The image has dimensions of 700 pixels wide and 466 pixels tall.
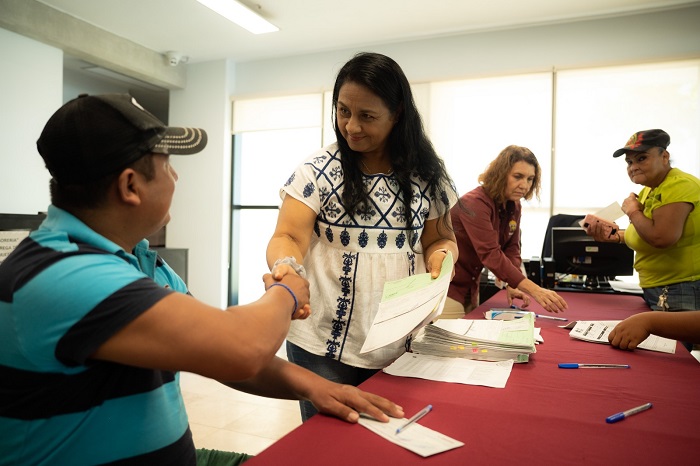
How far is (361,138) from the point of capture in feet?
4.50

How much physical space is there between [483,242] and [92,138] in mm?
1938

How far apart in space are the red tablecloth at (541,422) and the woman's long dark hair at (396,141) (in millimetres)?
510

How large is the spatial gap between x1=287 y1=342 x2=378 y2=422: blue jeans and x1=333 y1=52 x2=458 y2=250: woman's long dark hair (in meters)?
0.39

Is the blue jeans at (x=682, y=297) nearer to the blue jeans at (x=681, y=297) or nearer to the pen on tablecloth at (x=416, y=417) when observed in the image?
the blue jeans at (x=681, y=297)

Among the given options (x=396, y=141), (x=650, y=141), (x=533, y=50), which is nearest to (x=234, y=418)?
(x=396, y=141)

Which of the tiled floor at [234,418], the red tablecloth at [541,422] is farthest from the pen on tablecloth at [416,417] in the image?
the tiled floor at [234,418]

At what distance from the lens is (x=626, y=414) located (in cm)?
91

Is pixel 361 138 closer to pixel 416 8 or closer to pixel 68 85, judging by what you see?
pixel 416 8

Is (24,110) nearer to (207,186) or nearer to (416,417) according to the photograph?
(207,186)

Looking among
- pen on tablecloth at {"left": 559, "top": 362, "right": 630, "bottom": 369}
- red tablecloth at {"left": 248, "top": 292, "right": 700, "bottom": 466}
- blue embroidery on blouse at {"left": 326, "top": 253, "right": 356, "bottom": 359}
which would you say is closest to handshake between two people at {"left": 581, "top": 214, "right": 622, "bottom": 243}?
red tablecloth at {"left": 248, "top": 292, "right": 700, "bottom": 466}

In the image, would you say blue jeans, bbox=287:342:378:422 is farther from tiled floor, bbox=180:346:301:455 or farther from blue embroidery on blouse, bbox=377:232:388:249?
tiled floor, bbox=180:346:301:455

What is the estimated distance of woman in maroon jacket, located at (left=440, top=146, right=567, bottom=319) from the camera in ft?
7.68

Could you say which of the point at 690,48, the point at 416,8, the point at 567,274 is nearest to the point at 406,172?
the point at 567,274

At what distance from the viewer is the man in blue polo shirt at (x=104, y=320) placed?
63 cm
